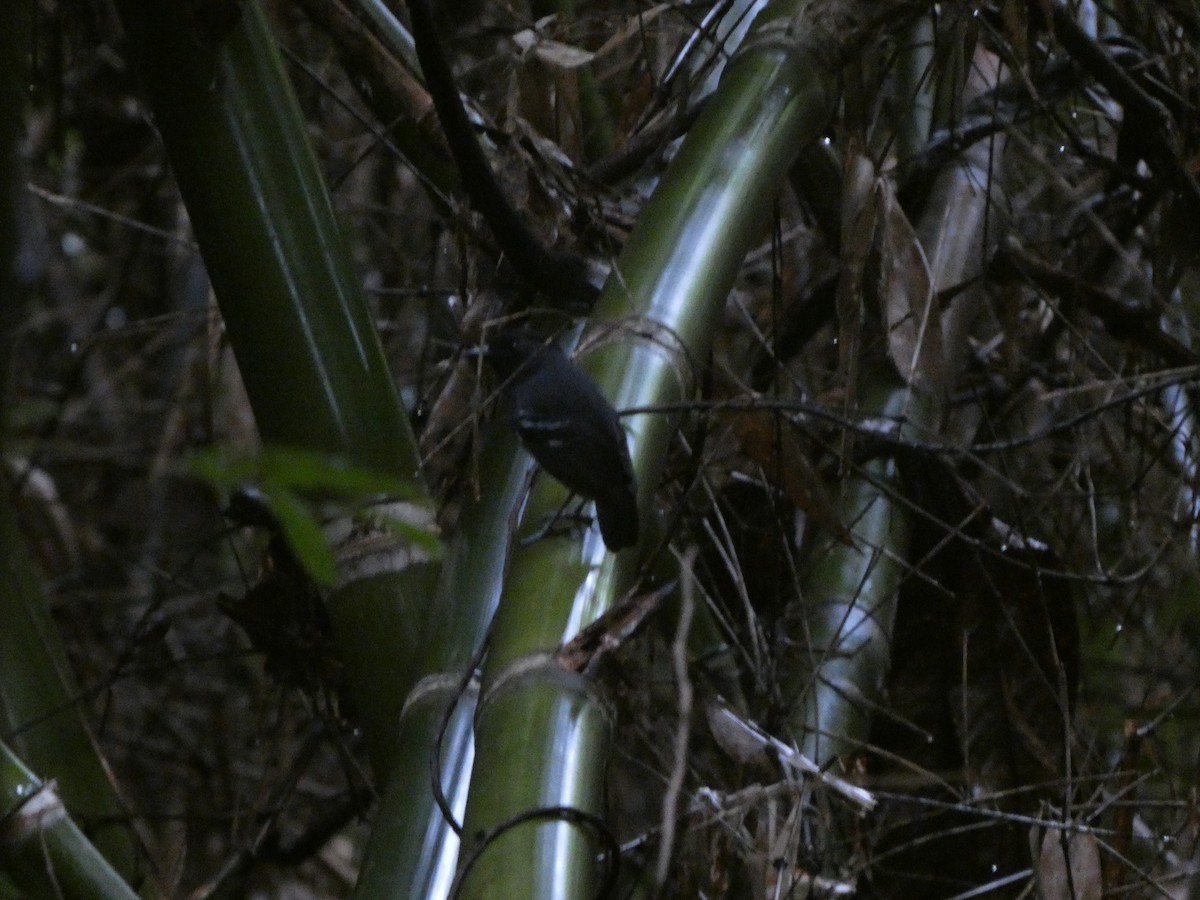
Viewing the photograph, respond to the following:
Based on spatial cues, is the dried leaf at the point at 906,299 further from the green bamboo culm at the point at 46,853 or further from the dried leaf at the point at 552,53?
the green bamboo culm at the point at 46,853

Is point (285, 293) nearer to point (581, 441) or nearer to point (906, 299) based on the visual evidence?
point (581, 441)

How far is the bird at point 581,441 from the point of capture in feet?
5.28

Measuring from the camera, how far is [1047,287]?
108 inches

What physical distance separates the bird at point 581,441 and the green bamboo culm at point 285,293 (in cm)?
19

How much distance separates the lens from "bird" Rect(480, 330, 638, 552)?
63.4 inches

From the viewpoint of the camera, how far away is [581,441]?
173 centimetres

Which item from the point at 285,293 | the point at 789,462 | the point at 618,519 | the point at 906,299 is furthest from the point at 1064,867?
the point at 285,293

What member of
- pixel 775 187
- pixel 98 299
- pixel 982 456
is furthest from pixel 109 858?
pixel 98 299

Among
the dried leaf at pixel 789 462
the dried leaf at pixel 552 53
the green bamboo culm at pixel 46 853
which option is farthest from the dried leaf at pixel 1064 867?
the dried leaf at pixel 552 53

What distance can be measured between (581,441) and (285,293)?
0.44 m

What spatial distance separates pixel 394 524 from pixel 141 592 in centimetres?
405

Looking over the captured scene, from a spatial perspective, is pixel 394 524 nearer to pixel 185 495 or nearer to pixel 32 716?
pixel 32 716

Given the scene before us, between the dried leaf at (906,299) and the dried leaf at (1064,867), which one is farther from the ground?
the dried leaf at (906,299)

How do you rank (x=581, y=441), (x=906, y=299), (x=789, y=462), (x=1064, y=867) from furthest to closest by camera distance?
1. (x=906, y=299)
2. (x=789, y=462)
3. (x=1064, y=867)
4. (x=581, y=441)
